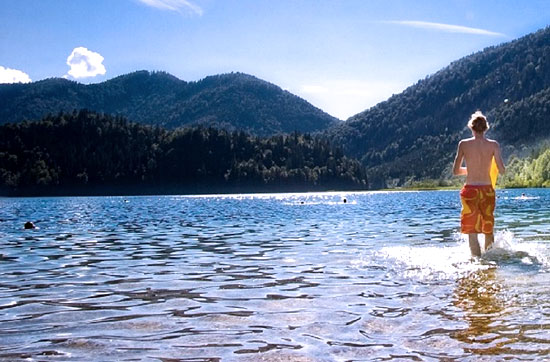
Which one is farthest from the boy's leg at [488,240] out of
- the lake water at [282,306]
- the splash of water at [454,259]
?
the lake water at [282,306]

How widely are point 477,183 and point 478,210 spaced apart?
0.73m

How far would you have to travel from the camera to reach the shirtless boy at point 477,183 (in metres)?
14.9

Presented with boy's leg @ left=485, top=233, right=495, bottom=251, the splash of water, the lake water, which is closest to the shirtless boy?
boy's leg @ left=485, top=233, right=495, bottom=251

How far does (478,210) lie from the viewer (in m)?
14.9

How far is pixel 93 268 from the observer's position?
1575 cm

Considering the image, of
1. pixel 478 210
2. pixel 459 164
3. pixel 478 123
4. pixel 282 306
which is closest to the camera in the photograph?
pixel 282 306

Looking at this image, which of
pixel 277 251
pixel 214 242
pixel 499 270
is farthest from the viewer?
pixel 214 242

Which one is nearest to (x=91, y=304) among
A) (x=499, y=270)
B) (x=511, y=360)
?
(x=511, y=360)

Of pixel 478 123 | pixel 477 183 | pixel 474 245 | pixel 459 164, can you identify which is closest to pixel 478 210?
pixel 477 183

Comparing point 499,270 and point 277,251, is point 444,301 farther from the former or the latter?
point 277,251

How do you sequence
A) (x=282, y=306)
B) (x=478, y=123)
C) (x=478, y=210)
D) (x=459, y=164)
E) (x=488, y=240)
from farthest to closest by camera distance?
1. (x=488, y=240)
2. (x=459, y=164)
3. (x=478, y=123)
4. (x=478, y=210)
5. (x=282, y=306)

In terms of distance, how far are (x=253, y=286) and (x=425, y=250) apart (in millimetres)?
7727

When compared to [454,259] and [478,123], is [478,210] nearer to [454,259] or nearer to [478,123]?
[454,259]

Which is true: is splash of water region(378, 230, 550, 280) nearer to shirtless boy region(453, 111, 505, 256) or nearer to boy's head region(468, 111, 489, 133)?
shirtless boy region(453, 111, 505, 256)
